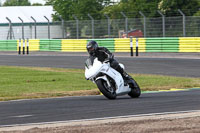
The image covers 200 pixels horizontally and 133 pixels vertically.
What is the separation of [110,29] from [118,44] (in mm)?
2803

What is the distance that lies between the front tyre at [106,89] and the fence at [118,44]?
1912cm

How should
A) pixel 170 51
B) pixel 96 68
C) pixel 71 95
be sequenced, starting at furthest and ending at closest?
pixel 170 51, pixel 71 95, pixel 96 68

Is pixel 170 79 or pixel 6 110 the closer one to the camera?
pixel 6 110

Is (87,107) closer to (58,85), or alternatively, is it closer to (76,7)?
(58,85)

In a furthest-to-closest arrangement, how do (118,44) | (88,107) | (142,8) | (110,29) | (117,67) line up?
1. (142,8)
2. (110,29)
3. (118,44)
4. (117,67)
5. (88,107)

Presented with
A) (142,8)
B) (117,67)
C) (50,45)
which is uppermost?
(142,8)

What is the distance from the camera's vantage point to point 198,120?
8727 millimetres

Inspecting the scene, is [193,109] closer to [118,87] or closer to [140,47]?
[118,87]

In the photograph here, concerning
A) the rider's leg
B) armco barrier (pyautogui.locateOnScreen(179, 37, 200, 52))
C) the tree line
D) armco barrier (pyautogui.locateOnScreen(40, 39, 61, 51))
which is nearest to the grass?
the rider's leg

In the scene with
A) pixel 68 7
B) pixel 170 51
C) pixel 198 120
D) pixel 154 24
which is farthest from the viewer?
pixel 68 7

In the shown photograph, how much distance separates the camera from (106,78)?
1243 cm

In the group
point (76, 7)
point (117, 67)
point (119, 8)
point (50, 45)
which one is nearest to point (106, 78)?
point (117, 67)

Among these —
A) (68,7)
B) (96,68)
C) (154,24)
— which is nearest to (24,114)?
(96,68)

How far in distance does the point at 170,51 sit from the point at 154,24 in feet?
10.4
